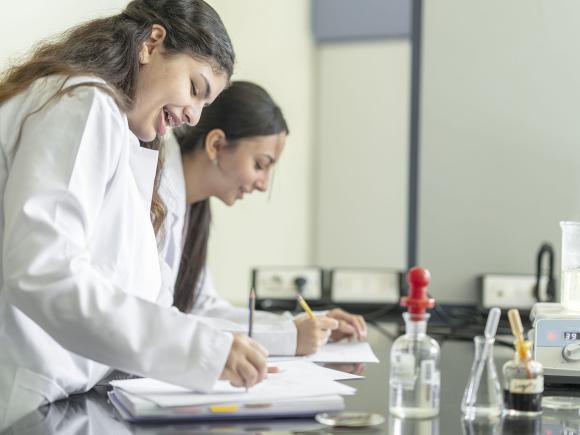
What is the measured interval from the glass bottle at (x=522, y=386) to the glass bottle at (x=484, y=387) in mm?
15

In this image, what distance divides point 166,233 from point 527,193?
44.9 inches

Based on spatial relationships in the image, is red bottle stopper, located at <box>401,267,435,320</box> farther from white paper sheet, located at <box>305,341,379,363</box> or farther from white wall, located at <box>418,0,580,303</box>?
white wall, located at <box>418,0,580,303</box>

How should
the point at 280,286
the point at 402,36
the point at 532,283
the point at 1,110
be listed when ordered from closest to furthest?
the point at 1,110 → the point at 532,283 → the point at 280,286 → the point at 402,36

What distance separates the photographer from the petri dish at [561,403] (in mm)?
1122

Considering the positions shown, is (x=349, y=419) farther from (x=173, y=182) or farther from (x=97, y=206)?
(x=173, y=182)

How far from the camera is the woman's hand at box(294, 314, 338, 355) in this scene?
5.02 ft

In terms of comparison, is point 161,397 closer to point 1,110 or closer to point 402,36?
point 1,110

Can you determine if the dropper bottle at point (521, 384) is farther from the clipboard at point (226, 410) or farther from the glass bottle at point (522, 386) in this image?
the clipboard at point (226, 410)

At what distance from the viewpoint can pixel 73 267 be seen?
0.98 meters

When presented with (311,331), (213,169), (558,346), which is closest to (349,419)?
(558,346)

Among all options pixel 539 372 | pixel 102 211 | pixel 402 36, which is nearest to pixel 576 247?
pixel 539 372

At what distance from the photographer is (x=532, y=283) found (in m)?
2.32

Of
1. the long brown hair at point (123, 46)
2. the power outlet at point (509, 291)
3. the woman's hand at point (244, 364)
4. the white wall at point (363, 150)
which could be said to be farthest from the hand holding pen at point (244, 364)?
the white wall at point (363, 150)

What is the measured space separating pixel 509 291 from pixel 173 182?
1.03 m
